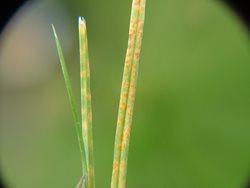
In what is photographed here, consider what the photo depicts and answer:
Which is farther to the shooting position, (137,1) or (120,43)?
(120,43)

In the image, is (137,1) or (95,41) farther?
(95,41)

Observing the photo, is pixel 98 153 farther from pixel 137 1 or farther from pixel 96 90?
pixel 137 1

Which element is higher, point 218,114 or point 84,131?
point 84,131

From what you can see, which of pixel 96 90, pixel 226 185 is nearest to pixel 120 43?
pixel 96 90

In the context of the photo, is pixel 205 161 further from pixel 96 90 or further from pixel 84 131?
pixel 84 131

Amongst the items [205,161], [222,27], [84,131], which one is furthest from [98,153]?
[84,131]

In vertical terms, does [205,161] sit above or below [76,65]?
below

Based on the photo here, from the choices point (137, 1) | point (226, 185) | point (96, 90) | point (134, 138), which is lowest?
point (226, 185)
